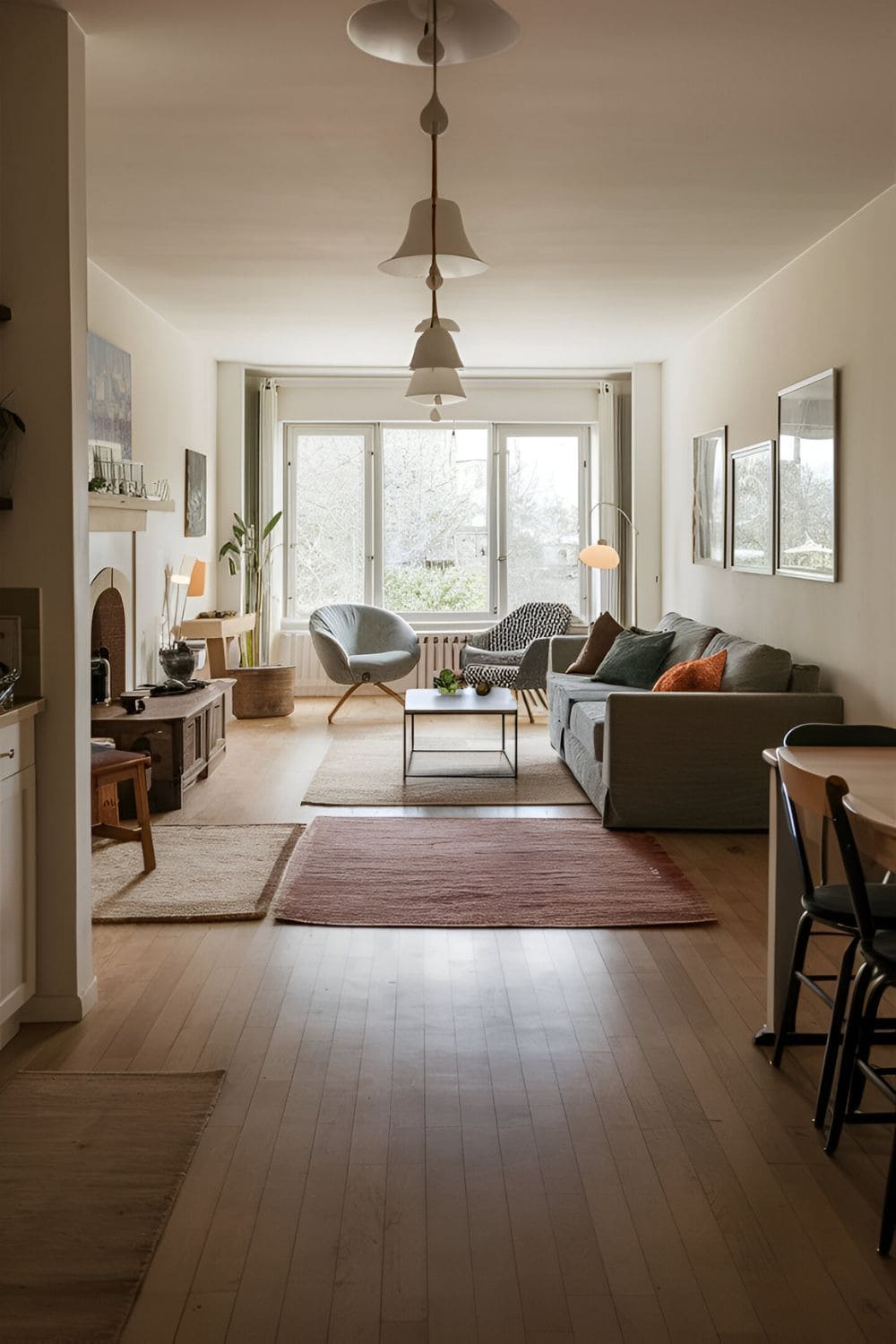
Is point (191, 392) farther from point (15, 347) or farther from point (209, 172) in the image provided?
point (15, 347)

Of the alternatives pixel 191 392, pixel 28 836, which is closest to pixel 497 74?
pixel 28 836

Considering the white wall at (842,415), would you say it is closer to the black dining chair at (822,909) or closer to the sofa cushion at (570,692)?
the sofa cushion at (570,692)

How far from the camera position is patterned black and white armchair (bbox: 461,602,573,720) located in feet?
30.4

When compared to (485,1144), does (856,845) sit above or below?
above

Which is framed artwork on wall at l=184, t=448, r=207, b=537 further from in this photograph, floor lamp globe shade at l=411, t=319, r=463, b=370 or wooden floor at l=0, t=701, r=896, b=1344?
wooden floor at l=0, t=701, r=896, b=1344

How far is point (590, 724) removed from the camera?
6.50m

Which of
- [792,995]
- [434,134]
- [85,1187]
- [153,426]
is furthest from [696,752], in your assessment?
[153,426]

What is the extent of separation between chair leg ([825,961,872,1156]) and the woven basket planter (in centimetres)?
746

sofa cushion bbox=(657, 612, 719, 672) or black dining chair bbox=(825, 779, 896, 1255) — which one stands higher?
sofa cushion bbox=(657, 612, 719, 672)

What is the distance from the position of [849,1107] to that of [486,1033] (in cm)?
98

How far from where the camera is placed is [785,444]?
689 cm

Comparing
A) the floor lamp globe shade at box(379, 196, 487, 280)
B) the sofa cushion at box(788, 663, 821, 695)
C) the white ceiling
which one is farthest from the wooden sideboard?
the floor lamp globe shade at box(379, 196, 487, 280)

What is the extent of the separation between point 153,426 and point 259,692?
94.7 inches

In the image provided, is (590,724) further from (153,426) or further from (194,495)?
(194,495)
